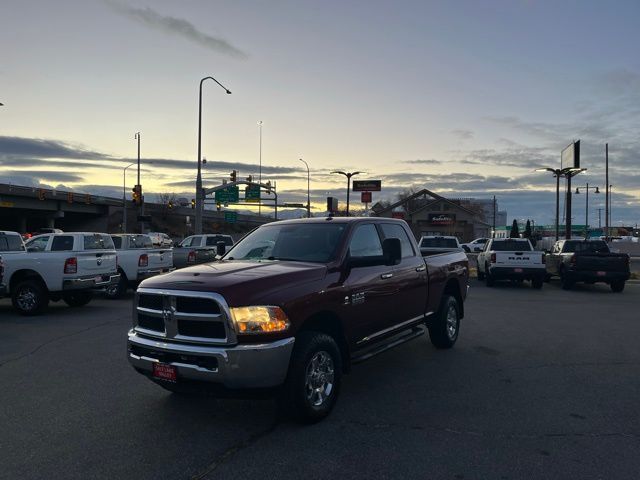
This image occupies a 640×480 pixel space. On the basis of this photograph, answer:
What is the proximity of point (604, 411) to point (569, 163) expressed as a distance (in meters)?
30.0

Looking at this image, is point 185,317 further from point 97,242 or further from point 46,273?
point 97,242

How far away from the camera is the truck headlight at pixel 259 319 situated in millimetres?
4477

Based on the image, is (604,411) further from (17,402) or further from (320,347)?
(17,402)

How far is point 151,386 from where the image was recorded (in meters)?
6.02

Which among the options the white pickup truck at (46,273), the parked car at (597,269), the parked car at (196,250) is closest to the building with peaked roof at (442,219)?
the parked car at (196,250)

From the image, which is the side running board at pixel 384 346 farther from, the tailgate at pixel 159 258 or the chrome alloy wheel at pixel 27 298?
the tailgate at pixel 159 258

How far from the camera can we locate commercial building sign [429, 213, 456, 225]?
6650cm

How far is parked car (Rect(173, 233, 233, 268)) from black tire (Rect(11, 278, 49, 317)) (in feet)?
30.1

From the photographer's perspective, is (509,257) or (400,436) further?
(509,257)

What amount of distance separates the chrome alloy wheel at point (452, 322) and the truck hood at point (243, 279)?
354cm

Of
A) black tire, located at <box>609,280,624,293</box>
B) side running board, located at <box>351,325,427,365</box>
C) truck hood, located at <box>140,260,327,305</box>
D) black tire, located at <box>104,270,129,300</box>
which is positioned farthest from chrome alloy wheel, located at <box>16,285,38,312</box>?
black tire, located at <box>609,280,624,293</box>

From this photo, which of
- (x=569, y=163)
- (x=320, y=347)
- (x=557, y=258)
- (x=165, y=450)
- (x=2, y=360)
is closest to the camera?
(x=165, y=450)

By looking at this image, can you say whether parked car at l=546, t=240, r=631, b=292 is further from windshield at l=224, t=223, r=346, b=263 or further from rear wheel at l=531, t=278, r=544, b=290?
windshield at l=224, t=223, r=346, b=263

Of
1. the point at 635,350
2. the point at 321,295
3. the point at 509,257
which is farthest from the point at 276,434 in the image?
the point at 509,257
